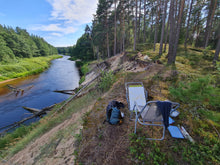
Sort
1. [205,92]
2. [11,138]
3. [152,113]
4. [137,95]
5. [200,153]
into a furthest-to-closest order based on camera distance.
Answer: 1. [11,138]
2. [137,95]
3. [205,92]
4. [152,113]
5. [200,153]

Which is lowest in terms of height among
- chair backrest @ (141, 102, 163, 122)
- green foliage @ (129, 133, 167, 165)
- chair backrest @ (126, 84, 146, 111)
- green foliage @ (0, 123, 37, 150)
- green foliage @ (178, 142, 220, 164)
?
green foliage @ (0, 123, 37, 150)

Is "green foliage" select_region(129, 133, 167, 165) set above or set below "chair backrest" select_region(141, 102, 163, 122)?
below

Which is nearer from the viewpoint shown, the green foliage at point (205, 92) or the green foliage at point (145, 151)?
the green foliage at point (145, 151)

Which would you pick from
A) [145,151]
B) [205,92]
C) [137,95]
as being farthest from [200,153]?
[137,95]

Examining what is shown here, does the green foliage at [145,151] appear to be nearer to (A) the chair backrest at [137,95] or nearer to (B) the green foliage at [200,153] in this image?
(B) the green foliage at [200,153]

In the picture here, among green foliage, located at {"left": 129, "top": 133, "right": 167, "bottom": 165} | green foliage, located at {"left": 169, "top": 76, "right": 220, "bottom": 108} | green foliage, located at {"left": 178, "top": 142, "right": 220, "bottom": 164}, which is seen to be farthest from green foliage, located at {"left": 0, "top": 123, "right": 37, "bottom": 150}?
green foliage, located at {"left": 169, "top": 76, "right": 220, "bottom": 108}

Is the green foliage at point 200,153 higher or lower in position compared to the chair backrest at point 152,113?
lower

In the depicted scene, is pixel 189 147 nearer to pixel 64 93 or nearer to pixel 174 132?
pixel 174 132

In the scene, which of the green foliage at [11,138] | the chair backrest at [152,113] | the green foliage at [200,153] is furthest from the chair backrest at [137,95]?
the green foliage at [11,138]

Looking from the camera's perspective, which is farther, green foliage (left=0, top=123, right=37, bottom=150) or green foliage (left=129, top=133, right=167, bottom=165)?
green foliage (left=0, top=123, right=37, bottom=150)

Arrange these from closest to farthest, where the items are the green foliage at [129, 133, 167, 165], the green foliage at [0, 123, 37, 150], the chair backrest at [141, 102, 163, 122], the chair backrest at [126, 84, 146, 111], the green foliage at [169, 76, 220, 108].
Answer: the green foliage at [129, 133, 167, 165] < the chair backrest at [141, 102, 163, 122] < the green foliage at [169, 76, 220, 108] < the chair backrest at [126, 84, 146, 111] < the green foliage at [0, 123, 37, 150]

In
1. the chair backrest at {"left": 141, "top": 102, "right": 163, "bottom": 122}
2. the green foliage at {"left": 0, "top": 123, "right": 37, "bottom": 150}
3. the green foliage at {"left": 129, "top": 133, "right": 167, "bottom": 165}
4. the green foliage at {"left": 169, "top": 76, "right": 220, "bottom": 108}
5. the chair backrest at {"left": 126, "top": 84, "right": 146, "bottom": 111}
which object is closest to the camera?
the green foliage at {"left": 129, "top": 133, "right": 167, "bottom": 165}

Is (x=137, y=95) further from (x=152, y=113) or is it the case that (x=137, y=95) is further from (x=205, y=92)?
(x=205, y=92)

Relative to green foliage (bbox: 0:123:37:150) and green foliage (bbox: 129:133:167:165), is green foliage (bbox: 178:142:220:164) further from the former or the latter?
green foliage (bbox: 0:123:37:150)
